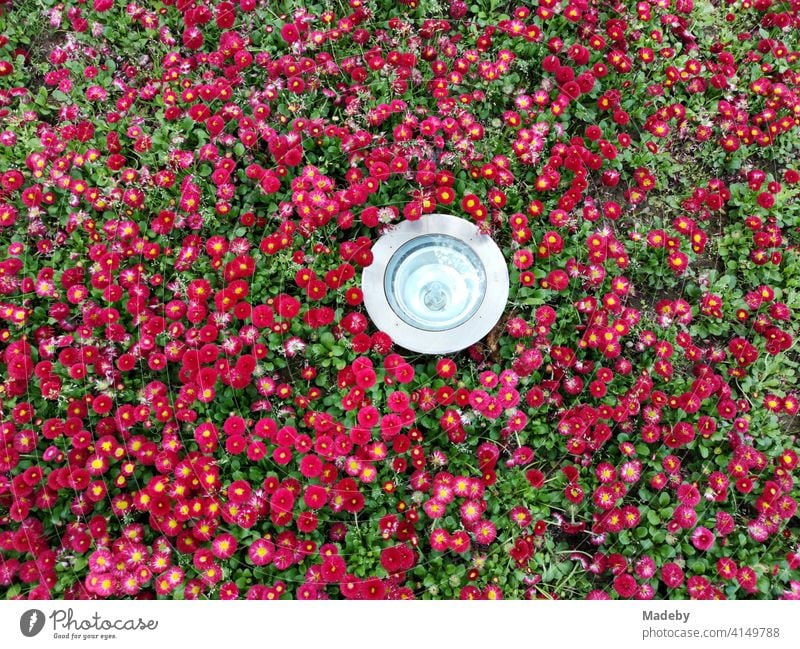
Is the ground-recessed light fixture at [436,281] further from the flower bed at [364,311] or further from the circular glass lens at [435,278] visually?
the flower bed at [364,311]

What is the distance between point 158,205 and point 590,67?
10.2 ft

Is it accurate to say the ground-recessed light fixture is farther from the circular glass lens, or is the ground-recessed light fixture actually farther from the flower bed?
the flower bed

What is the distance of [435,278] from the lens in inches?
134

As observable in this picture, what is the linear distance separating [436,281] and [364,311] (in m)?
0.47

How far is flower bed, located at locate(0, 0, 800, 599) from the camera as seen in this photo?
2.95m

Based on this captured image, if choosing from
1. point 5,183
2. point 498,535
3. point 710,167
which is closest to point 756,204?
point 710,167

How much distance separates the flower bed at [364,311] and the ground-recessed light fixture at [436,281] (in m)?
0.12

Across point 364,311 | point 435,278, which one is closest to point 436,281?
point 435,278

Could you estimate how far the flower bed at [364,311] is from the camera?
295 cm

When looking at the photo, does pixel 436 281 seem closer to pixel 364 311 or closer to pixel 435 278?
pixel 435 278

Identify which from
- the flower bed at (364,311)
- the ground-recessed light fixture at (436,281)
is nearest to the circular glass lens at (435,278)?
the ground-recessed light fixture at (436,281)

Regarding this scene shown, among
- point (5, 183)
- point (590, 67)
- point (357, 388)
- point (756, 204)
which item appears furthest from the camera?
point (590, 67)

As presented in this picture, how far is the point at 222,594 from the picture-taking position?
2.78m

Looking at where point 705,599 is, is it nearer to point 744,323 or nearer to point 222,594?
point 744,323
